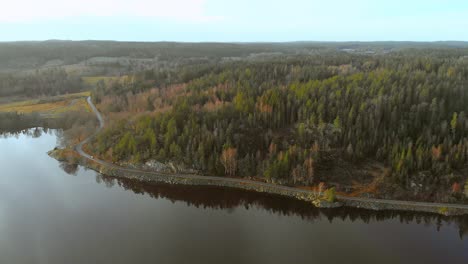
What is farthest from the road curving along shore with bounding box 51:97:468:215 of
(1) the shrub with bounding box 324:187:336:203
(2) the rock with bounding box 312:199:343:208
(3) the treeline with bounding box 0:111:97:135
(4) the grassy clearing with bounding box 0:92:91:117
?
(4) the grassy clearing with bounding box 0:92:91:117

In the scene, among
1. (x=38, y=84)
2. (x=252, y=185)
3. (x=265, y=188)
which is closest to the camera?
(x=265, y=188)

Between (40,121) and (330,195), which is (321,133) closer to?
(330,195)

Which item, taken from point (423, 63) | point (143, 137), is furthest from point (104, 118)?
point (423, 63)

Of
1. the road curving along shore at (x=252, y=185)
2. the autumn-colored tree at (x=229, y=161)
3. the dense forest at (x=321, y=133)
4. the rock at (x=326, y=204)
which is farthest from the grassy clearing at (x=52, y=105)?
the rock at (x=326, y=204)

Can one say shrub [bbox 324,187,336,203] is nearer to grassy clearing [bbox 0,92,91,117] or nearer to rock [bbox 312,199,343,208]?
rock [bbox 312,199,343,208]

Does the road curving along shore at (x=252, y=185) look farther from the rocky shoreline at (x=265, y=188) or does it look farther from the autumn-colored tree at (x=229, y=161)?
the autumn-colored tree at (x=229, y=161)

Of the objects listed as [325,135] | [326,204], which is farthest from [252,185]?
[325,135]

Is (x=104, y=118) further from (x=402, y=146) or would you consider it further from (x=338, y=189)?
(x=402, y=146)

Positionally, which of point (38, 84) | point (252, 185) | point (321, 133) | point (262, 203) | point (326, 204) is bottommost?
point (262, 203)
